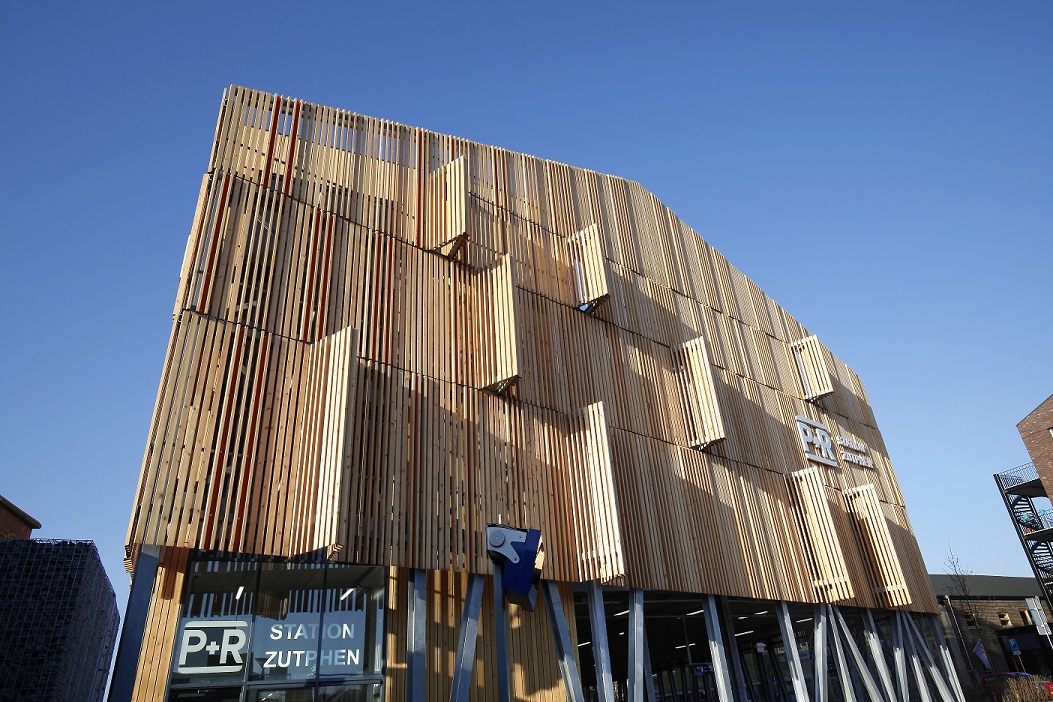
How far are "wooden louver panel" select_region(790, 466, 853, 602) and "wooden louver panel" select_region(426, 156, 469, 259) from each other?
495 inches

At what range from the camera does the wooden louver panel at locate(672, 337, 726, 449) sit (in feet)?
59.7

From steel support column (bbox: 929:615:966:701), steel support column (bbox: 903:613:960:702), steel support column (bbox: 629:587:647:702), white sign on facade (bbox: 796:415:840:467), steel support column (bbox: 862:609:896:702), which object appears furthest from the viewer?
white sign on facade (bbox: 796:415:840:467)

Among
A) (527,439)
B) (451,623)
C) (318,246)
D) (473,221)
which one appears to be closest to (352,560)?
(451,623)

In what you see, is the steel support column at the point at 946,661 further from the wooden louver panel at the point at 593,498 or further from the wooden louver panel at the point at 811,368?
the wooden louver panel at the point at 593,498

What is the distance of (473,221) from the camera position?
16906mm

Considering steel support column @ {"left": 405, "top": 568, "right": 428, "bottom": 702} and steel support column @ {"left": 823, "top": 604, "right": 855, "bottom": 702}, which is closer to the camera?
steel support column @ {"left": 405, "top": 568, "right": 428, "bottom": 702}

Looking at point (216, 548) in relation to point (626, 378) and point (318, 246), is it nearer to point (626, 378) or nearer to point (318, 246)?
point (318, 246)

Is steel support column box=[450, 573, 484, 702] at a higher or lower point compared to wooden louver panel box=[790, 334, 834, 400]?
lower

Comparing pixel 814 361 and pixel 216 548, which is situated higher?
pixel 814 361

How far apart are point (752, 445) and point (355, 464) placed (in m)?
13.4

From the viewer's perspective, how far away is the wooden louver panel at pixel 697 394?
18.2 meters

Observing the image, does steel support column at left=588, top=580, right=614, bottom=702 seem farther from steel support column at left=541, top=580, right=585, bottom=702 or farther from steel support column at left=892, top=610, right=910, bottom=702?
steel support column at left=892, top=610, right=910, bottom=702

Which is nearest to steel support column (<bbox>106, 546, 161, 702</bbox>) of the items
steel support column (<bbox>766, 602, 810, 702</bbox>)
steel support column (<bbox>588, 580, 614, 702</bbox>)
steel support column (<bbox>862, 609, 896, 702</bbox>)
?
steel support column (<bbox>588, 580, 614, 702</bbox>)

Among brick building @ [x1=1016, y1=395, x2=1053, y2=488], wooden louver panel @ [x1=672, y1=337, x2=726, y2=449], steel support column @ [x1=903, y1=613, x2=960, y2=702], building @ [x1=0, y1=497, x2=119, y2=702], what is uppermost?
brick building @ [x1=1016, y1=395, x2=1053, y2=488]
